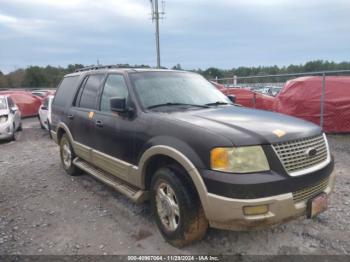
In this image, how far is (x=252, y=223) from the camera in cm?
286

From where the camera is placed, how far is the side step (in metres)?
3.93

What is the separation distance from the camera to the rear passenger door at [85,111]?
5.05 metres

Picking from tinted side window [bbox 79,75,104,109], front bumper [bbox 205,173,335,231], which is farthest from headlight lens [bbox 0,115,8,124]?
front bumper [bbox 205,173,335,231]

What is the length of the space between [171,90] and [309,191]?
2122 mm

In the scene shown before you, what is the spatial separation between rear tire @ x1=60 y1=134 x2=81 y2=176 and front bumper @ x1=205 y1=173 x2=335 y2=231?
3.73 m

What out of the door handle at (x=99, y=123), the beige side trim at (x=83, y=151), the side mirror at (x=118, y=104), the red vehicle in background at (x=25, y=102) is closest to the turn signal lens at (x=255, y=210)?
the side mirror at (x=118, y=104)

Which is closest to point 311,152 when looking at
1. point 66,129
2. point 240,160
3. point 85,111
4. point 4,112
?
point 240,160

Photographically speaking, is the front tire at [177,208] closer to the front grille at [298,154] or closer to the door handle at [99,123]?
the front grille at [298,154]

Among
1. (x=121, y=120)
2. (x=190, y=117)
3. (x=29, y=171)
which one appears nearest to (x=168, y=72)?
(x=121, y=120)

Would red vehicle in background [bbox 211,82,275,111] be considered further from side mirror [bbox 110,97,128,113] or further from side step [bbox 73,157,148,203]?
A: side mirror [bbox 110,97,128,113]

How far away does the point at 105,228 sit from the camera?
4012 mm

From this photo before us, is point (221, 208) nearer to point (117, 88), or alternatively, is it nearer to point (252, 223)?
point (252, 223)

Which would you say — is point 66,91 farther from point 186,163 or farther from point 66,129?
point 186,163

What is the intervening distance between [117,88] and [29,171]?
11.4 feet
